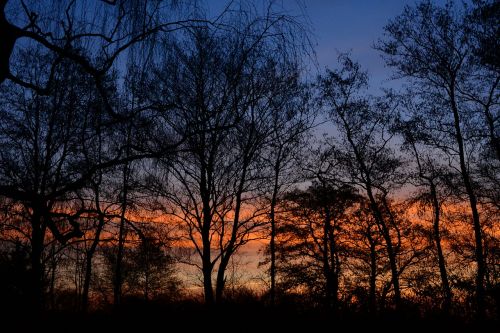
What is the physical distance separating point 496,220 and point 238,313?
1613 centimetres

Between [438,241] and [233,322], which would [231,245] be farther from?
[438,241]

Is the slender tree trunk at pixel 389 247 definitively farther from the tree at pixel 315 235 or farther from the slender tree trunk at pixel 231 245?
the slender tree trunk at pixel 231 245

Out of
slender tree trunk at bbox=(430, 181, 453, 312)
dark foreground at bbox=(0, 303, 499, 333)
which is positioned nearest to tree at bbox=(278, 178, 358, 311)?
slender tree trunk at bbox=(430, 181, 453, 312)

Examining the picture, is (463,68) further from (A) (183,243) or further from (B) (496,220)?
(A) (183,243)

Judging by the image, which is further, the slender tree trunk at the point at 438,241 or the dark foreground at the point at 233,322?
the slender tree trunk at the point at 438,241

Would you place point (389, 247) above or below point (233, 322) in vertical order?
above

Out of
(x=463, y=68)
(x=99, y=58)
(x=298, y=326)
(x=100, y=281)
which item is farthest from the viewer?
(x=100, y=281)

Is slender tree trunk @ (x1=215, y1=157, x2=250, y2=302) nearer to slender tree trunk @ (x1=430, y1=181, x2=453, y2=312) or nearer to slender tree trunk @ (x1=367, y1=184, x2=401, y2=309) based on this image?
slender tree trunk @ (x1=367, y1=184, x2=401, y2=309)

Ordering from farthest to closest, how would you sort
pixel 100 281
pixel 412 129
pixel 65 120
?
pixel 100 281
pixel 412 129
pixel 65 120

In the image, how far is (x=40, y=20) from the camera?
3.82m

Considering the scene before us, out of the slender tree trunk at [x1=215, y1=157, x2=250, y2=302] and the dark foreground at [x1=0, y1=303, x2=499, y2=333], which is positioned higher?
the slender tree trunk at [x1=215, y1=157, x2=250, y2=302]

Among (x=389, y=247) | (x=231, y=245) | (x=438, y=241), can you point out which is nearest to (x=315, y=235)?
(x=389, y=247)

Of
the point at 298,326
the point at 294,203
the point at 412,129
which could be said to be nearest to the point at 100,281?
the point at 294,203

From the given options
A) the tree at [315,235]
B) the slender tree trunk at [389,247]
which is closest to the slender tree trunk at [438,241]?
the slender tree trunk at [389,247]
